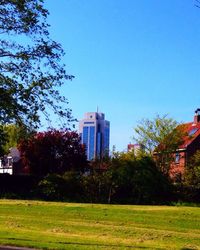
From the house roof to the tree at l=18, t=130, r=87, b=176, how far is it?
43.4 ft

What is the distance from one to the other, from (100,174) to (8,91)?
27.5 meters

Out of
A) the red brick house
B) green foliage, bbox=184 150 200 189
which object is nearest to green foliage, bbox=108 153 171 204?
green foliage, bbox=184 150 200 189

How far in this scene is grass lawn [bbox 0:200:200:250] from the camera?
15.6 metres

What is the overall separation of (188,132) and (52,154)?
22.4 meters

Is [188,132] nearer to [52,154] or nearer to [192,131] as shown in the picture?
[192,131]

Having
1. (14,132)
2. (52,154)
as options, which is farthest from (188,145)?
(14,132)

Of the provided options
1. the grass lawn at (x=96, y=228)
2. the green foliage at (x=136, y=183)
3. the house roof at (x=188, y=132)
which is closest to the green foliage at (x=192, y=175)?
the green foliage at (x=136, y=183)

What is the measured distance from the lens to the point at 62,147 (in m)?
58.4

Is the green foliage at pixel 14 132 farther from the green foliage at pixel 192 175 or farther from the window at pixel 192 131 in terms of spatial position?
the window at pixel 192 131

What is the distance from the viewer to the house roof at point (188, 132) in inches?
2547

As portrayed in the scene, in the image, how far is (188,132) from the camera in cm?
7200

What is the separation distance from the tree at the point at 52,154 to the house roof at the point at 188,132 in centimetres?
1322

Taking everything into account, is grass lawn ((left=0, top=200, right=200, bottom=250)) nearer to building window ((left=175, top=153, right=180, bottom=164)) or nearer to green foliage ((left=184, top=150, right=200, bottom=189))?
green foliage ((left=184, top=150, right=200, bottom=189))

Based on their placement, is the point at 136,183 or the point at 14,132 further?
the point at 136,183
